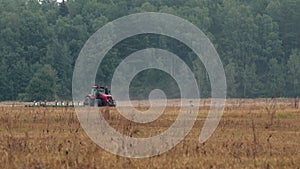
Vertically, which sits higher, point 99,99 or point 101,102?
point 99,99

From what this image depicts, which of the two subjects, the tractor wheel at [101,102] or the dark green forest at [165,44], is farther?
the dark green forest at [165,44]

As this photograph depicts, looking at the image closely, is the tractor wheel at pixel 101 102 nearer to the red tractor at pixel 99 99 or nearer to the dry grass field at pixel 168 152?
the red tractor at pixel 99 99

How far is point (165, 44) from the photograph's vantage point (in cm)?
12450

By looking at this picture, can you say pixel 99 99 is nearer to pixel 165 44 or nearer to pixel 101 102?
pixel 101 102

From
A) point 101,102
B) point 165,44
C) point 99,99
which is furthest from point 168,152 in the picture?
point 165,44

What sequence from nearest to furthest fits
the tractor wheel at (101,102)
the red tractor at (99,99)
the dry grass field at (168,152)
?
the dry grass field at (168,152), the red tractor at (99,99), the tractor wheel at (101,102)

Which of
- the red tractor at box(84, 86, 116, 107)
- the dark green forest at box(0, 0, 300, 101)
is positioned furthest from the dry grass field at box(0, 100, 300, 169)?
the dark green forest at box(0, 0, 300, 101)

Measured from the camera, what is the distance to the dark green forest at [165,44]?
112438 millimetres

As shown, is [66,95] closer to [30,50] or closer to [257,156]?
[30,50]

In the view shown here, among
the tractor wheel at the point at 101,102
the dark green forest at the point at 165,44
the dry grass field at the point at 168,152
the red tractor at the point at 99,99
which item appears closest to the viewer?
the dry grass field at the point at 168,152

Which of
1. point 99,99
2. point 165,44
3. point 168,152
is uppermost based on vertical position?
point 165,44

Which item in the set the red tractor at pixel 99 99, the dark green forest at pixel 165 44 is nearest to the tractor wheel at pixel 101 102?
the red tractor at pixel 99 99

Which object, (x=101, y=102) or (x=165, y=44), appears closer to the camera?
(x=101, y=102)

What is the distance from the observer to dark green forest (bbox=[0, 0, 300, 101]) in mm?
112438
